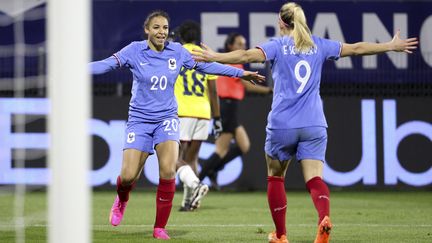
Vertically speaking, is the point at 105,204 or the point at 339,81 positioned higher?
the point at 339,81

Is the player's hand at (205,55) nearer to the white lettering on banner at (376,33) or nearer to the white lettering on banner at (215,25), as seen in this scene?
the white lettering on banner at (215,25)

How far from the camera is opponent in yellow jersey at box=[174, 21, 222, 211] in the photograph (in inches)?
482

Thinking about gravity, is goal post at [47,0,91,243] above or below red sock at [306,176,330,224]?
above

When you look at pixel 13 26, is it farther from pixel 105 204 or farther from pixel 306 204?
pixel 306 204

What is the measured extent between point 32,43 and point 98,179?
88.8 inches

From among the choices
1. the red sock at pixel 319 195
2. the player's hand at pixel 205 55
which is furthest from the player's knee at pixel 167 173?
the red sock at pixel 319 195

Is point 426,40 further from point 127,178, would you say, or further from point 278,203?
point 278,203

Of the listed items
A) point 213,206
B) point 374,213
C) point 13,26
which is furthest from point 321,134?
point 13,26

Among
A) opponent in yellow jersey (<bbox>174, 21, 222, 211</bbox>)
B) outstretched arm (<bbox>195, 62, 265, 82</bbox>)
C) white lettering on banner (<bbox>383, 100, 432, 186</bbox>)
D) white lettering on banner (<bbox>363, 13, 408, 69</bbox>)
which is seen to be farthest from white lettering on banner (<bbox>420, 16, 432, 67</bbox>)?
outstretched arm (<bbox>195, 62, 265, 82</bbox>)

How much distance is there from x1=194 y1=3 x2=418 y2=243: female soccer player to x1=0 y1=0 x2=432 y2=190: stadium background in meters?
6.95

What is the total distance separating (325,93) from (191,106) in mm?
3806

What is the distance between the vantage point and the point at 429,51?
15.8 metres

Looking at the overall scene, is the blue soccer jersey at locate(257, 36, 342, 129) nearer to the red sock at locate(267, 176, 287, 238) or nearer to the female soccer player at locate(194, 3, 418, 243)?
the female soccer player at locate(194, 3, 418, 243)

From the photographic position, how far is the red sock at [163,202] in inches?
360
